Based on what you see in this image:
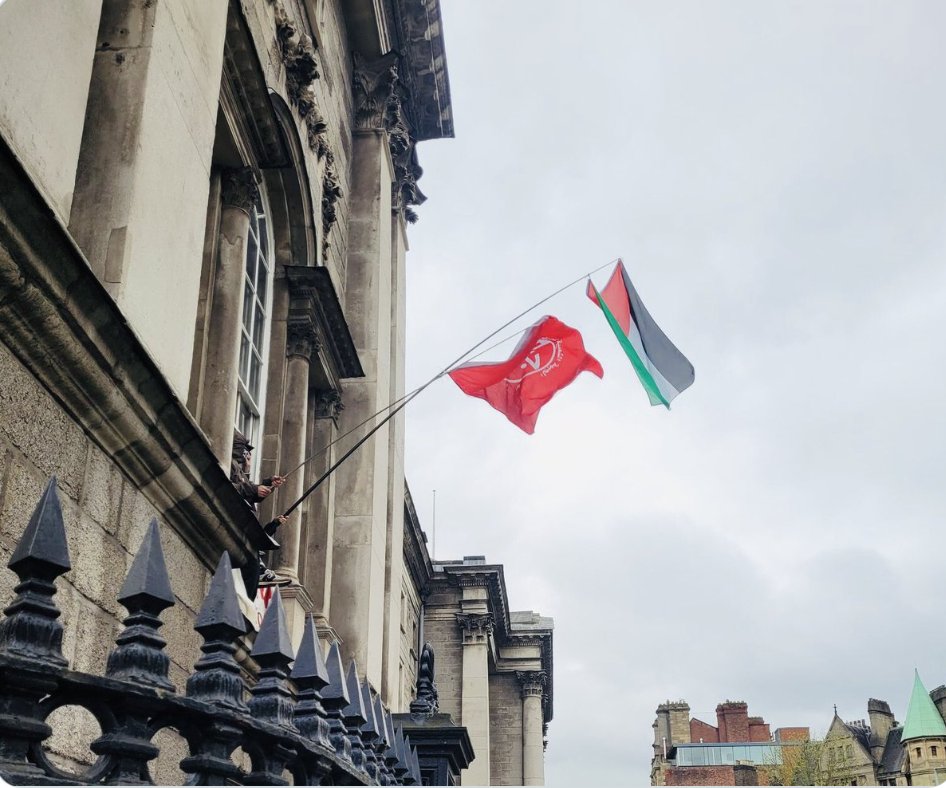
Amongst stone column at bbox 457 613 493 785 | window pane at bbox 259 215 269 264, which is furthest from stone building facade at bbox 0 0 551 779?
stone column at bbox 457 613 493 785

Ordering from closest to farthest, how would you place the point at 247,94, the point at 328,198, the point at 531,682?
1. the point at 247,94
2. the point at 328,198
3. the point at 531,682

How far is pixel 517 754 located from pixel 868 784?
130 ft

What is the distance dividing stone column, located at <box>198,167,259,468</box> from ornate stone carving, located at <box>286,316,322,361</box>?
2.90 metres

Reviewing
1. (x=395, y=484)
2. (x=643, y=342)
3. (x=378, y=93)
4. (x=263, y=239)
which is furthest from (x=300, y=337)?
(x=378, y=93)

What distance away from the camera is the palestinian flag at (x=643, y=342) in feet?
45.4

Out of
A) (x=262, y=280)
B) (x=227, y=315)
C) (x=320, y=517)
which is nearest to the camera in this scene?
(x=227, y=315)

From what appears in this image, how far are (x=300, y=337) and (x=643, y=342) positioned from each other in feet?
14.8

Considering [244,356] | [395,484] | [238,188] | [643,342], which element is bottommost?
[244,356]

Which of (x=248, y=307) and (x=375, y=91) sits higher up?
(x=375, y=91)

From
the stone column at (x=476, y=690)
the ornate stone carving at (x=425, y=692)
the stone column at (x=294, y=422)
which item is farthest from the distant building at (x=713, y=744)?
the stone column at (x=294, y=422)

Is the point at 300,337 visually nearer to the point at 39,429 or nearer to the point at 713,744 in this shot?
the point at 39,429

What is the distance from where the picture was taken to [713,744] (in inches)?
3201

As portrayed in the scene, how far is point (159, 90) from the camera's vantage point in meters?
7.73

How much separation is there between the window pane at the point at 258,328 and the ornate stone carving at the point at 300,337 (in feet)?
2.28
